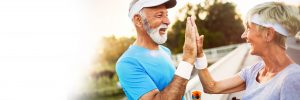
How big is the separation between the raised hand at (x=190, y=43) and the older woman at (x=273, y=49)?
0.19ft

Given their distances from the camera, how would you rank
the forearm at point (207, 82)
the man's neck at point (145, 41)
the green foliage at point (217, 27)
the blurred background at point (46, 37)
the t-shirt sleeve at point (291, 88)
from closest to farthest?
the t-shirt sleeve at point (291, 88) < the man's neck at point (145, 41) < the forearm at point (207, 82) < the blurred background at point (46, 37) < the green foliage at point (217, 27)

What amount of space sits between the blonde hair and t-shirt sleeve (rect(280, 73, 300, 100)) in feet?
0.33

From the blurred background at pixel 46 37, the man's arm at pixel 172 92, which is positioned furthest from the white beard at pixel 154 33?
the blurred background at pixel 46 37

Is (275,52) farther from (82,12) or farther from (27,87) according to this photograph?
(27,87)

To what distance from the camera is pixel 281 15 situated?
998 mm

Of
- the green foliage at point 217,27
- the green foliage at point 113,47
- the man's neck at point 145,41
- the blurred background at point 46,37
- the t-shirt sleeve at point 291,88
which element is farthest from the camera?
the green foliage at point 217,27

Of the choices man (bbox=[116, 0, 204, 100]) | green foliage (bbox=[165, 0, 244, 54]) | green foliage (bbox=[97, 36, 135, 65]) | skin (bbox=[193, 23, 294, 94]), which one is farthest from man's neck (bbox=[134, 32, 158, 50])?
green foliage (bbox=[165, 0, 244, 54])

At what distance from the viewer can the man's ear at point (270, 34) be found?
39.8 inches

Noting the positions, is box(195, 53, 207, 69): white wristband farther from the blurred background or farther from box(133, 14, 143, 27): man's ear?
the blurred background

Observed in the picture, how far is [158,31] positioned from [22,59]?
141 centimetres

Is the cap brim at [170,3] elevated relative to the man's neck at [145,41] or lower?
elevated

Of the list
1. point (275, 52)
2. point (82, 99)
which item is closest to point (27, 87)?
point (275, 52)

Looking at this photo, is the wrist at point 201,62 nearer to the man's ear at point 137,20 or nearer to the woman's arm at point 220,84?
the woman's arm at point 220,84

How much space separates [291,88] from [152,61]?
306 millimetres
